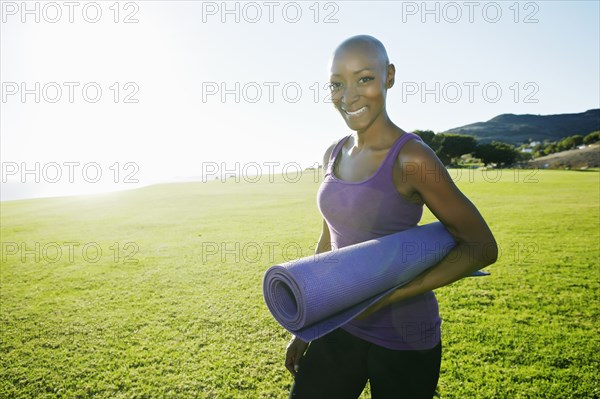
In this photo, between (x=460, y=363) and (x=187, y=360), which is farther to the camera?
(x=187, y=360)

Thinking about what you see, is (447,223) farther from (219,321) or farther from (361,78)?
(219,321)

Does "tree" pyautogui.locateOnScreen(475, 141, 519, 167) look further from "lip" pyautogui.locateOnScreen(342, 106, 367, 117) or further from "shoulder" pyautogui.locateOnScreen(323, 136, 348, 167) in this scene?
"lip" pyautogui.locateOnScreen(342, 106, 367, 117)

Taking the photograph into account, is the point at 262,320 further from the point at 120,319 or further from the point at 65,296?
the point at 65,296

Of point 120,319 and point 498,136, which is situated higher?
point 498,136

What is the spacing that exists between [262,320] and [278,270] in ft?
16.3

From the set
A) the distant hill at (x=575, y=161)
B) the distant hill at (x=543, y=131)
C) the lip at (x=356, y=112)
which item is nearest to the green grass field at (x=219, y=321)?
the lip at (x=356, y=112)

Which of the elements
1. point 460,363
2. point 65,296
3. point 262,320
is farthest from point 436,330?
point 65,296

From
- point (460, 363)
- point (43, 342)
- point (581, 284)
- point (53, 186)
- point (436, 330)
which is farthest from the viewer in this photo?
point (53, 186)

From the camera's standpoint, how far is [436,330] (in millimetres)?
Answer: 1846

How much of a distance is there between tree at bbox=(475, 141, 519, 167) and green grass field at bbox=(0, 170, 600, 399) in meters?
74.5

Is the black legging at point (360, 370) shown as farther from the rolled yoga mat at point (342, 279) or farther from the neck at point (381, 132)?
the neck at point (381, 132)

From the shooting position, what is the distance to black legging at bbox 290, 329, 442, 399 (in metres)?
1.70

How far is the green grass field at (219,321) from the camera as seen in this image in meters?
4.08

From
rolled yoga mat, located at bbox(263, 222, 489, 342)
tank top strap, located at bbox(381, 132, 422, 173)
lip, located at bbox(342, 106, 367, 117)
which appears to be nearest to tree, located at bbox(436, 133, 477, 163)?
lip, located at bbox(342, 106, 367, 117)
